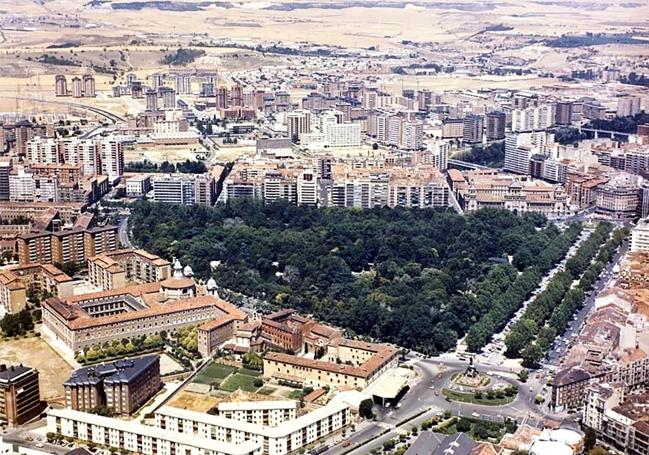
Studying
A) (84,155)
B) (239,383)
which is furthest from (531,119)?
(239,383)

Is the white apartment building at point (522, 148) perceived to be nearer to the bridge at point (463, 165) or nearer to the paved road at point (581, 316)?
the bridge at point (463, 165)

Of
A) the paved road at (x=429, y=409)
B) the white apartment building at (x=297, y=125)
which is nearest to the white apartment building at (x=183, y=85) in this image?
the white apartment building at (x=297, y=125)

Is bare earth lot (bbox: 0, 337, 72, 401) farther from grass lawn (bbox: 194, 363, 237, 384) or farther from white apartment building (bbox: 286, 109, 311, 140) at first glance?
white apartment building (bbox: 286, 109, 311, 140)

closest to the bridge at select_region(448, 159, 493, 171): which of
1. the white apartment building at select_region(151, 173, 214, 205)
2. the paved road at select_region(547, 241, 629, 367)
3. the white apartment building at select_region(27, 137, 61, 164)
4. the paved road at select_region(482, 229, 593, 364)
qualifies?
the paved road at select_region(482, 229, 593, 364)

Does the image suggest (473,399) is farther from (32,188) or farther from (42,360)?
(32,188)

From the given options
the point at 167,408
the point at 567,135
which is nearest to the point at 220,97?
the point at 567,135

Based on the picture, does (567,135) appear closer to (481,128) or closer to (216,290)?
(481,128)

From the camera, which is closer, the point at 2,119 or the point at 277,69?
the point at 2,119
